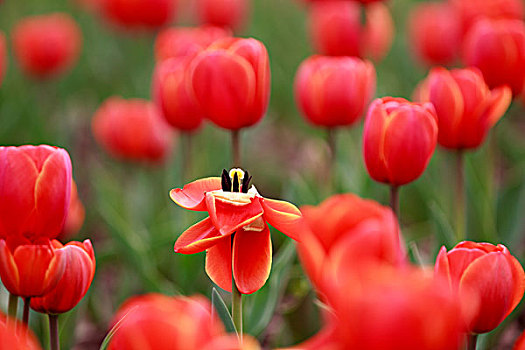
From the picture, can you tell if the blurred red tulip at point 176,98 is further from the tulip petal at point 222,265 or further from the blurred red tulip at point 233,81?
the tulip petal at point 222,265

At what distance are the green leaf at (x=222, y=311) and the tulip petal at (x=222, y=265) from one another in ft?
0.11

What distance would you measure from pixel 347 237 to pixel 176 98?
0.94 metres

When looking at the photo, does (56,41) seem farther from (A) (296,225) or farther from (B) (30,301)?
(A) (296,225)

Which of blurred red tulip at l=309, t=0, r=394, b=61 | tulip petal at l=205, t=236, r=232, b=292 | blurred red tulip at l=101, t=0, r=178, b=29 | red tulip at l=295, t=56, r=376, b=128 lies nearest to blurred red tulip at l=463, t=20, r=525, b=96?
red tulip at l=295, t=56, r=376, b=128

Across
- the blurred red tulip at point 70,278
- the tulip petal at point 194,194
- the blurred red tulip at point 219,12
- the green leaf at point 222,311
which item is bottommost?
the green leaf at point 222,311

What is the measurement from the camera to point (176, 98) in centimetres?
133

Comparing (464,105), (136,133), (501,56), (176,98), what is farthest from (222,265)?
(136,133)

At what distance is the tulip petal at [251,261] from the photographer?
0.70 meters

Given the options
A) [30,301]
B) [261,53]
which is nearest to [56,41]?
[261,53]

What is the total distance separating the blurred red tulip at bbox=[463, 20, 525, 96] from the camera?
1278mm

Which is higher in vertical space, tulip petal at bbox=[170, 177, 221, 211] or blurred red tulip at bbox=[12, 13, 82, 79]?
tulip petal at bbox=[170, 177, 221, 211]

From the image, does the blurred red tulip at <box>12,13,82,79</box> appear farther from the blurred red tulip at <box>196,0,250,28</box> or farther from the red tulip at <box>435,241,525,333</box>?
the red tulip at <box>435,241,525,333</box>

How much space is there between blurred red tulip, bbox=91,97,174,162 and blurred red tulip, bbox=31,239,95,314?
1.01m

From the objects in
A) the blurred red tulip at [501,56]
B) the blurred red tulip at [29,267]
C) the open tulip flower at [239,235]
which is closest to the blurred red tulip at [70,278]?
the blurred red tulip at [29,267]
